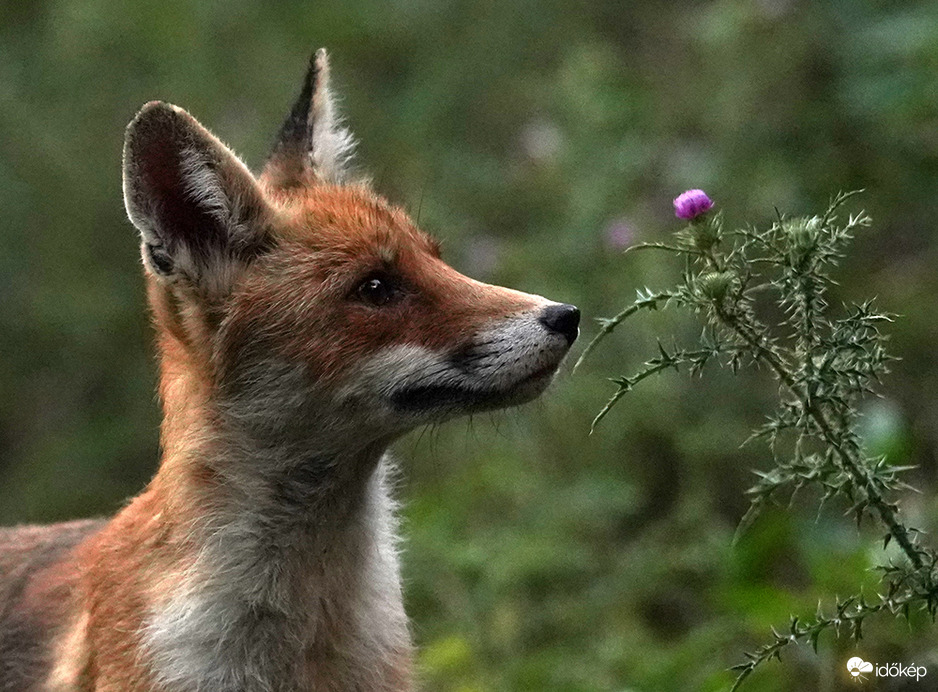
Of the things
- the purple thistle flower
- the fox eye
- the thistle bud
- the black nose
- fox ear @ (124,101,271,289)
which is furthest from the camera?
the fox eye

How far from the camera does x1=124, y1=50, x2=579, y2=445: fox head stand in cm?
473

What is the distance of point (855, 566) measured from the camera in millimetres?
5727

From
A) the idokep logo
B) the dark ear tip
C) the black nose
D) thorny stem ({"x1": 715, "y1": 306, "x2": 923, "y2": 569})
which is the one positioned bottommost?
the idokep logo

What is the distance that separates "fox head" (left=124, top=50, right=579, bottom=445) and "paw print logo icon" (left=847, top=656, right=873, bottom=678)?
1.64 m

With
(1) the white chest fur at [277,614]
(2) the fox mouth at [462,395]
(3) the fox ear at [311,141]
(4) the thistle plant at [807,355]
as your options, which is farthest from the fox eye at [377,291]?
(4) the thistle plant at [807,355]

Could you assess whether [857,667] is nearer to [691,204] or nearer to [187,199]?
[691,204]

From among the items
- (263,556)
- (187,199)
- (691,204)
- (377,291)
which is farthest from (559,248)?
(691,204)

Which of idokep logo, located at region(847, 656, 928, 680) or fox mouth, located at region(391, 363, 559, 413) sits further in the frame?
idokep logo, located at region(847, 656, 928, 680)

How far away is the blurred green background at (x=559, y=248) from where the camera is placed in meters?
6.68

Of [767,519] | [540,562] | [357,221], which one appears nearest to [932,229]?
[767,519]

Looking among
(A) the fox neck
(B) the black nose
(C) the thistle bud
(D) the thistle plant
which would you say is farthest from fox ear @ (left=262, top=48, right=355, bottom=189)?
(C) the thistle bud

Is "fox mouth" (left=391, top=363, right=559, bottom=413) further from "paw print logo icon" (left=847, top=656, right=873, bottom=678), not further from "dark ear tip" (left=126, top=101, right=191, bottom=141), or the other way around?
"paw print logo icon" (left=847, top=656, right=873, bottom=678)

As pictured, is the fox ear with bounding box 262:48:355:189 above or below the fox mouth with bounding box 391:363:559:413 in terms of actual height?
above

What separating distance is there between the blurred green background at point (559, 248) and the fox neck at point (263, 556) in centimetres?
83
